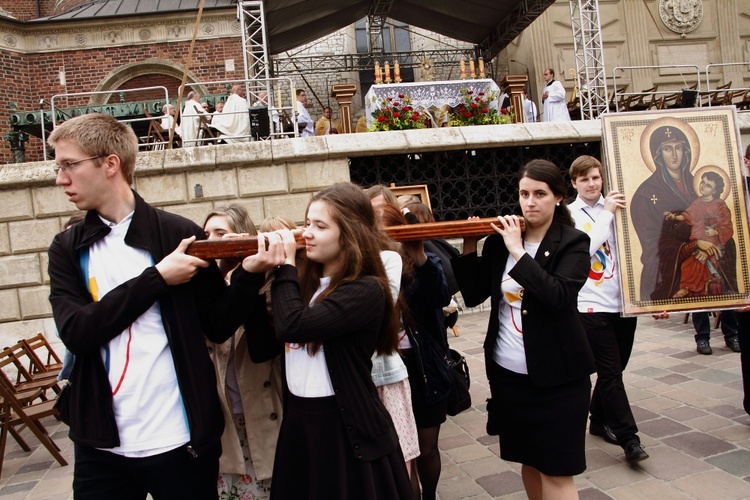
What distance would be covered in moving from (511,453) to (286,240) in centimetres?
148

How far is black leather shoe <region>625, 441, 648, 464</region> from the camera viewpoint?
3.59 m

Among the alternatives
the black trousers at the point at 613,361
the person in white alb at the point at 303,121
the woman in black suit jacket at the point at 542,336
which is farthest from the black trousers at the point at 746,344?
the person in white alb at the point at 303,121

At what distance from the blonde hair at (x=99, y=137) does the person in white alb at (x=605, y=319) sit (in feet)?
8.96

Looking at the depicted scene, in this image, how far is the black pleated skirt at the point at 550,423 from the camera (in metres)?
2.45

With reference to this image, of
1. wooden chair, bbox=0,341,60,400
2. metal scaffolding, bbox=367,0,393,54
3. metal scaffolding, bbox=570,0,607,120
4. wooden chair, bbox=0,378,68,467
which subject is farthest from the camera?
metal scaffolding, bbox=367,0,393,54

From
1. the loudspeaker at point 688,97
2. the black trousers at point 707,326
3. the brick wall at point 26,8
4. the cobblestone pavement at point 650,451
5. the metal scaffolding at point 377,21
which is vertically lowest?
the cobblestone pavement at point 650,451

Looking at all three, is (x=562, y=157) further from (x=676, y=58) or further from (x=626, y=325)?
(x=676, y=58)

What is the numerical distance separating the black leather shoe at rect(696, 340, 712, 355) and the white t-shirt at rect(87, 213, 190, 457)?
5.83 m

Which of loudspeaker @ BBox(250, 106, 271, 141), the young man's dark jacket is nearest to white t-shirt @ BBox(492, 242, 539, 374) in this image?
the young man's dark jacket

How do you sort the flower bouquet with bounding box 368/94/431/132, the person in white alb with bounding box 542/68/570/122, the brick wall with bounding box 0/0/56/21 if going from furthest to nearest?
the brick wall with bounding box 0/0/56/21 → the person in white alb with bounding box 542/68/570/122 → the flower bouquet with bounding box 368/94/431/132

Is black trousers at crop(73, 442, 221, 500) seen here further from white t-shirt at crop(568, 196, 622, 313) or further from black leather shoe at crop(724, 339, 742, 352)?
black leather shoe at crop(724, 339, 742, 352)

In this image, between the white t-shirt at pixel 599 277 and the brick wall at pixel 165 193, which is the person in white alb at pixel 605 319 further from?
the brick wall at pixel 165 193

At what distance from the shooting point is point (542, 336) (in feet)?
8.03

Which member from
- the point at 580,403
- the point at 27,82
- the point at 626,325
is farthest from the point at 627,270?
the point at 27,82
